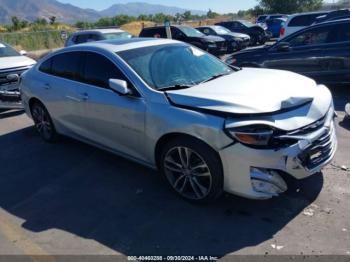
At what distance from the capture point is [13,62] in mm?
8977

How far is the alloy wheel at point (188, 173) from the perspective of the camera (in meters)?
4.04

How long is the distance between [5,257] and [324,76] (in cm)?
720

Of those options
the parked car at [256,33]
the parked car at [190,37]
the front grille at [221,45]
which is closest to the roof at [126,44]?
the parked car at [190,37]

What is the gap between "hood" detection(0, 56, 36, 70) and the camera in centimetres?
872

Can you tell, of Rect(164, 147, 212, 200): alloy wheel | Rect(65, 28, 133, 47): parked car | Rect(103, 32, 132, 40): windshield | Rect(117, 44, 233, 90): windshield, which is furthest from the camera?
Rect(103, 32, 132, 40): windshield

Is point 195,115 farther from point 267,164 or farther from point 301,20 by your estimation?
point 301,20

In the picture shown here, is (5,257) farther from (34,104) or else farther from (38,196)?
(34,104)

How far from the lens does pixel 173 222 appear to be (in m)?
3.96

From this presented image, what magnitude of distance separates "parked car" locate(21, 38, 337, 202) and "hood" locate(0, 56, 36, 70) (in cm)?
345

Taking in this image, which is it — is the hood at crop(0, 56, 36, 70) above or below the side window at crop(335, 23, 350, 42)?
below

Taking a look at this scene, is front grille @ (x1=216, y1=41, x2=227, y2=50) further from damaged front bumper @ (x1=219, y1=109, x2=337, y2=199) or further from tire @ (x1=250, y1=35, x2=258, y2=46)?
damaged front bumper @ (x1=219, y1=109, x2=337, y2=199)

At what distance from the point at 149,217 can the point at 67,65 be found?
282 cm

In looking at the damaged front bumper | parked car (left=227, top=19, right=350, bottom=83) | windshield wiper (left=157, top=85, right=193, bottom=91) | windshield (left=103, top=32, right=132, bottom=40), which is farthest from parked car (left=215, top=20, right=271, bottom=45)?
the damaged front bumper

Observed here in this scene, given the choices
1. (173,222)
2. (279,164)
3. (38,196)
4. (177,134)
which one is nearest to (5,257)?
(38,196)
